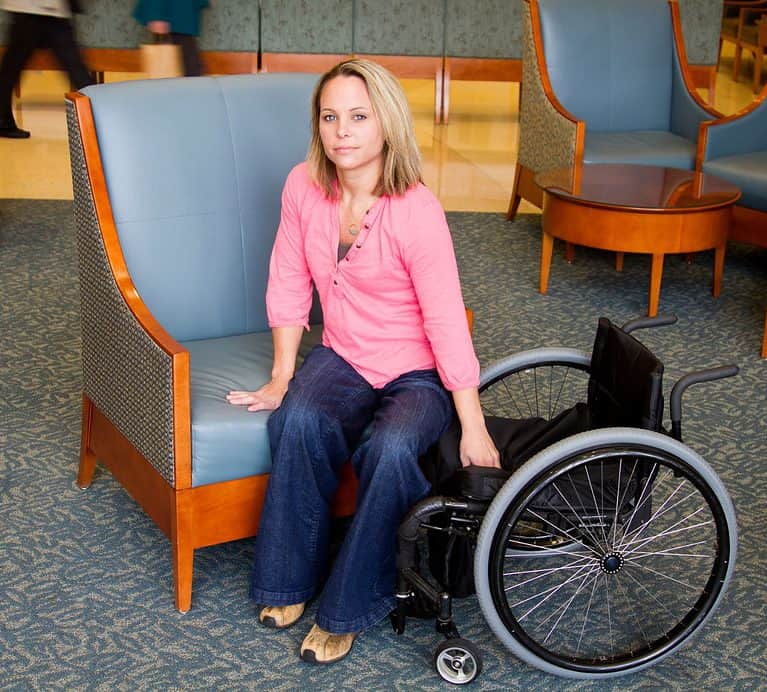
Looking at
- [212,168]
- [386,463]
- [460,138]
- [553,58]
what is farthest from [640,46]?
[386,463]

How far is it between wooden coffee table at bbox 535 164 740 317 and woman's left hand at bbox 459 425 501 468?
6.23ft

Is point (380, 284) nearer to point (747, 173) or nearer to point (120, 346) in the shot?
point (120, 346)

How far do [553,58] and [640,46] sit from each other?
429 millimetres

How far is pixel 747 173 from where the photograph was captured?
4.36 m

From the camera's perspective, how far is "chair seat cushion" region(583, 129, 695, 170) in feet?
15.1

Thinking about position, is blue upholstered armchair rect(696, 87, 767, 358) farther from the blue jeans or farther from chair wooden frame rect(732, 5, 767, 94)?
chair wooden frame rect(732, 5, 767, 94)

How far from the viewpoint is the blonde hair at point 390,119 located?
2.14 metres

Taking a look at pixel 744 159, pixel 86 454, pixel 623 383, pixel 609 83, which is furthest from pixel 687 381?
pixel 609 83

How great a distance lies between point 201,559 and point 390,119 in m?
1.06

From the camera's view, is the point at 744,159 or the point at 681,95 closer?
the point at 744,159

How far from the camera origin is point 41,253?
459cm

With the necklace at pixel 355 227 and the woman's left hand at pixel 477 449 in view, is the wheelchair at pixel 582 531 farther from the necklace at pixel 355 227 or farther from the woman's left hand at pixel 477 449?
the necklace at pixel 355 227

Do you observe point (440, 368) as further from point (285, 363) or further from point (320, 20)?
point (320, 20)

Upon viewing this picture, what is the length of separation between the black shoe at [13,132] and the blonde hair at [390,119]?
4.63 meters
